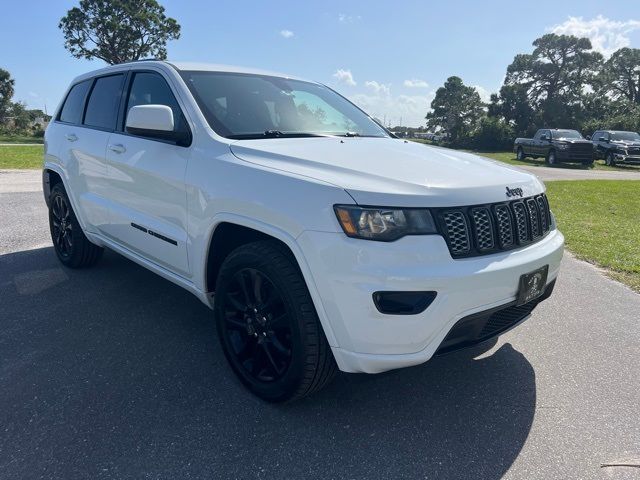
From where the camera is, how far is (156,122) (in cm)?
295

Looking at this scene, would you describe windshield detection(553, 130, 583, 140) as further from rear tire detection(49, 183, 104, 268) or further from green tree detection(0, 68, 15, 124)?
green tree detection(0, 68, 15, 124)

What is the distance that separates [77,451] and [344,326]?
53.2 inches

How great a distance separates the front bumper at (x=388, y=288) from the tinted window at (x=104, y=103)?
2.60 m

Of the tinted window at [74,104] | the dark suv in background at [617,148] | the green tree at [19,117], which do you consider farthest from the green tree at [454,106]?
the tinted window at [74,104]

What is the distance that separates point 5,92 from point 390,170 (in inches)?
1795

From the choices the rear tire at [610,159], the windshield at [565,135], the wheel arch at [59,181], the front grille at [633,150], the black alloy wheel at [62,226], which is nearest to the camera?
the wheel arch at [59,181]

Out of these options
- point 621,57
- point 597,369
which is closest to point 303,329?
point 597,369

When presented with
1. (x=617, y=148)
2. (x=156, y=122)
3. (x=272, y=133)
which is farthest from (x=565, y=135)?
(x=156, y=122)

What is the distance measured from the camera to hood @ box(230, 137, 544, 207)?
2.26 metres

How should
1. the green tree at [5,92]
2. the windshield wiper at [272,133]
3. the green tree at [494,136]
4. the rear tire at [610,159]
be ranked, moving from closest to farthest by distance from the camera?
1. the windshield wiper at [272,133]
2. the rear tire at [610,159]
3. the green tree at [5,92]
4. the green tree at [494,136]

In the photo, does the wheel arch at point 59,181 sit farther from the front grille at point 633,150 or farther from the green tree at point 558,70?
the green tree at point 558,70

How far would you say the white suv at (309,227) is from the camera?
7.22 feet

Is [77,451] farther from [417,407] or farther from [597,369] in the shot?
[597,369]

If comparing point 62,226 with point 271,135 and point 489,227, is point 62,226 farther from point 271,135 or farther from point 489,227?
point 489,227
